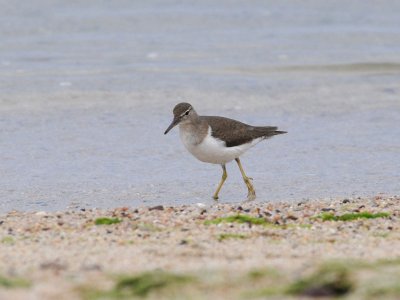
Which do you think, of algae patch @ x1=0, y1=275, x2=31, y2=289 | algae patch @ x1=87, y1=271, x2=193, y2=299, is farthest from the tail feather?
algae patch @ x1=0, y1=275, x2=31, y2=289

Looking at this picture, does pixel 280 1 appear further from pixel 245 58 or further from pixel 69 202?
pixel 69 202

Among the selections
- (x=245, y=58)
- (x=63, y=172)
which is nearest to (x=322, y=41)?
(x=245, y=58)

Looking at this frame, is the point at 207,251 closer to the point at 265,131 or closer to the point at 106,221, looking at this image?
the point at 106,221

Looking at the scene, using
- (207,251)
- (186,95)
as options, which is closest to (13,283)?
(207,251)

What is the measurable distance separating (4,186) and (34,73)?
669 cm

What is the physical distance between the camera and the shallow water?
34.2 feet

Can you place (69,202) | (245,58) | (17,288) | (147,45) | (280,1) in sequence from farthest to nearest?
1. (280,1)
2. (147,45)
3. (245,58)
4. (69,202)
5. (17,288)

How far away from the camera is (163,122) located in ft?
43.6

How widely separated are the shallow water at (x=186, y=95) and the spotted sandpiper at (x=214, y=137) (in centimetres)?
40

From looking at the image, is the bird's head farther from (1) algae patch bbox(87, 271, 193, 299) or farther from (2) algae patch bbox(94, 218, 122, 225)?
(1) algae patch bbox(87, 271, 193, 299)

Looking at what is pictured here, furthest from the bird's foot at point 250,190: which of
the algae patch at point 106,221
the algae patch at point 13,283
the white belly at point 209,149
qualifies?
the algae patch at point 13,283

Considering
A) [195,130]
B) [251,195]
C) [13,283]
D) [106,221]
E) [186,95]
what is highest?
[195,130]

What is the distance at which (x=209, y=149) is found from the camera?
9.89 meters

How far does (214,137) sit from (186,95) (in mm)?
5329
